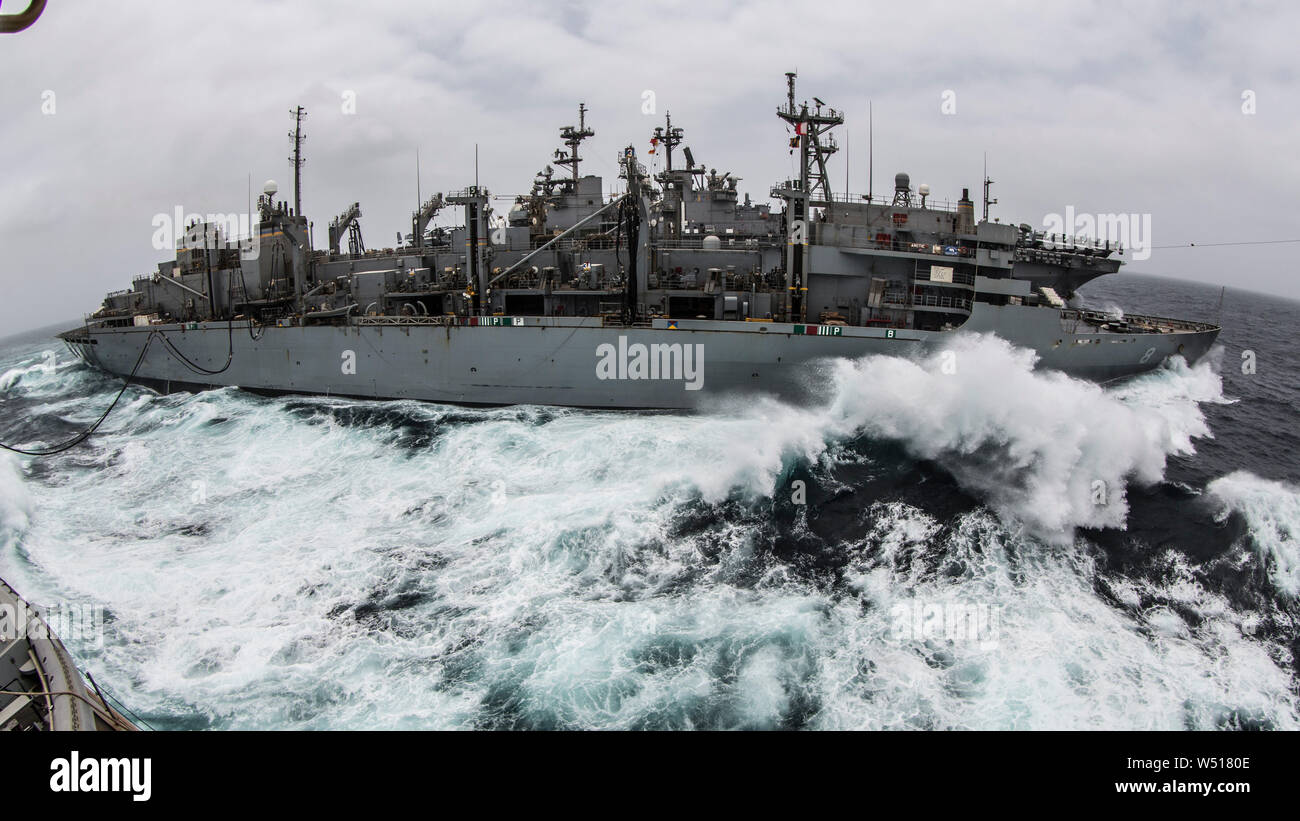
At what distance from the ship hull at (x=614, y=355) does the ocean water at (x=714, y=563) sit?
118 cm

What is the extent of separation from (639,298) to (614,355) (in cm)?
328

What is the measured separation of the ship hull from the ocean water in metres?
1.18

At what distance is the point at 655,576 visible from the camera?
611 inches

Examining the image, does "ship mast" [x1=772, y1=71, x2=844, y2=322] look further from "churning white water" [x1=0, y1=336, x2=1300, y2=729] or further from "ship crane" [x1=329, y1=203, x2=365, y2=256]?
"ship crane" [x1=329, y1=203, x2=365, y2=256]

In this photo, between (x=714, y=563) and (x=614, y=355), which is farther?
(x=614, y=355)

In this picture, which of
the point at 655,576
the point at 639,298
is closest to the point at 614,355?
the point at 639,298

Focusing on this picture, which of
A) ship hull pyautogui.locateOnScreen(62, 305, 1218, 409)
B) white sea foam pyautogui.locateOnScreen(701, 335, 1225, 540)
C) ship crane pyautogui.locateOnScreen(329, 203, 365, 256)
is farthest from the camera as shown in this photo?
ship crane pyautogui.locateOnScreen(329, 203, 365, 256)

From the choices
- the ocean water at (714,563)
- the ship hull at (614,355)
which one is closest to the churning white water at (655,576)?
the ocean water at (714,563)

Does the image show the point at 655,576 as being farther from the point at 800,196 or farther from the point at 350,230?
the point at 350,230

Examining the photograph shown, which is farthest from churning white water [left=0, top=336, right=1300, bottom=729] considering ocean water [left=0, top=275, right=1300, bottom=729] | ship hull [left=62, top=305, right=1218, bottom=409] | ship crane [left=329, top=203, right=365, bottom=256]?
ship crane [left=329, top=203, right=365, bottom=256]

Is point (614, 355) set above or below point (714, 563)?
above

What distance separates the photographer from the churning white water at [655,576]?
11547 millimetres

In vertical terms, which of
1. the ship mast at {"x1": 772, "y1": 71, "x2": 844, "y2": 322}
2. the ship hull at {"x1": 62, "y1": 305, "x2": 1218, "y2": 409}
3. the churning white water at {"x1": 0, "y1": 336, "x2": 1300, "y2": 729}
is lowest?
the churning white water at {"x1": 0, "y1": 336, "x2": 1300, "y2": 729}

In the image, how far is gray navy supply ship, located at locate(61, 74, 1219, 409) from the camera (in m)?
27.0
